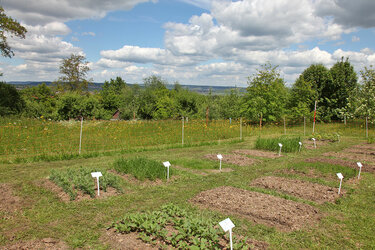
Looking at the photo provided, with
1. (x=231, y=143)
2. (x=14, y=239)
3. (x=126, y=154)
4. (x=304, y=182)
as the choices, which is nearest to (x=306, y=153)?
(x=231, y=143)

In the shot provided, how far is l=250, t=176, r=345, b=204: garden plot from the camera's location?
598 cm

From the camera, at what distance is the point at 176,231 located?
4.07 m

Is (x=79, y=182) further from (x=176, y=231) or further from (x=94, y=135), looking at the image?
(x=94, y=135)

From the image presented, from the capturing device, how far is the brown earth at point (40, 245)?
3.60 m

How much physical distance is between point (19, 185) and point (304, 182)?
7.30 m

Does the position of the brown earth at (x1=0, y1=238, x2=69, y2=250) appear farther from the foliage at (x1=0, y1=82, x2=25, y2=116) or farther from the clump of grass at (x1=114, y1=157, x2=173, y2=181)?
the foliage at (x1=0, y1=82, x2=25, y2=116)

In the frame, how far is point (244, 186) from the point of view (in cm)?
661

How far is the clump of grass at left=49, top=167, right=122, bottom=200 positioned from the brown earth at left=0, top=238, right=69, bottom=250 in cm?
173

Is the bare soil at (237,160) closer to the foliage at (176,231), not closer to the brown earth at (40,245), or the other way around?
the foliage at (176,231)

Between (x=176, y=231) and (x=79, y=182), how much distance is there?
292cm

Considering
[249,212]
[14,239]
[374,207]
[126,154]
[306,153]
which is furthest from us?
[306,153]

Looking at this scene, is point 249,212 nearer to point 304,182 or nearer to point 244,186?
point 244,186

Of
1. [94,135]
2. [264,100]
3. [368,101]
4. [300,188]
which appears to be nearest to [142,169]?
[300,188]

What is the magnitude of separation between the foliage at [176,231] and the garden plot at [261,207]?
915mm
